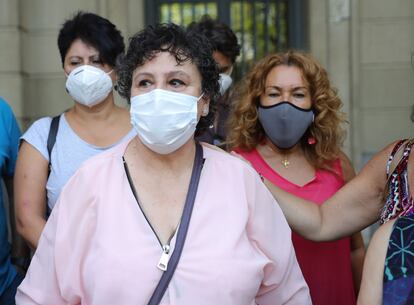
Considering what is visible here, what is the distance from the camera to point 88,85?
343 centimetres

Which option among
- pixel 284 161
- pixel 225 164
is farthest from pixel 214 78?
pixel 284 161

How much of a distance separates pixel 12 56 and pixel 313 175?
3.55 metres

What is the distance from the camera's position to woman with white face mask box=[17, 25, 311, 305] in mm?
2281

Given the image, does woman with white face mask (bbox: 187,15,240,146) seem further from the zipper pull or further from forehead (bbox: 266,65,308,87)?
the zipper pull

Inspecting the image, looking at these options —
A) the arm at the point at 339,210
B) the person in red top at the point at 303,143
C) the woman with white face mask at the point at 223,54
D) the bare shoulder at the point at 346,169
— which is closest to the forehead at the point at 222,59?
the woman with white face mask at the point at 223,54

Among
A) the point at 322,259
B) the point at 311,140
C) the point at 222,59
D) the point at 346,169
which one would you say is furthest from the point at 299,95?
the point at 222,59

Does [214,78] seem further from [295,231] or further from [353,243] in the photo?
[353,243]

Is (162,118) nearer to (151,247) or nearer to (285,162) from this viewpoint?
(151,247)

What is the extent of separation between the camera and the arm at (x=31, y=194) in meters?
3.20

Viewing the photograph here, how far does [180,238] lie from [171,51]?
67 centimetres

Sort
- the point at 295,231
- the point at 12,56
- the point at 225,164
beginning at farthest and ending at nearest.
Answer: the point at 12,56 < the point at 295,231 < the point at 225,164

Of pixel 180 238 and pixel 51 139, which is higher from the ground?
pixel 51 139

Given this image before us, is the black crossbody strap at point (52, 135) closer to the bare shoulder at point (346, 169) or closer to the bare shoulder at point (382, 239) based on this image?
the bare shoulder at point (346, 169)

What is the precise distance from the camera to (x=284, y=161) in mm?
3580
